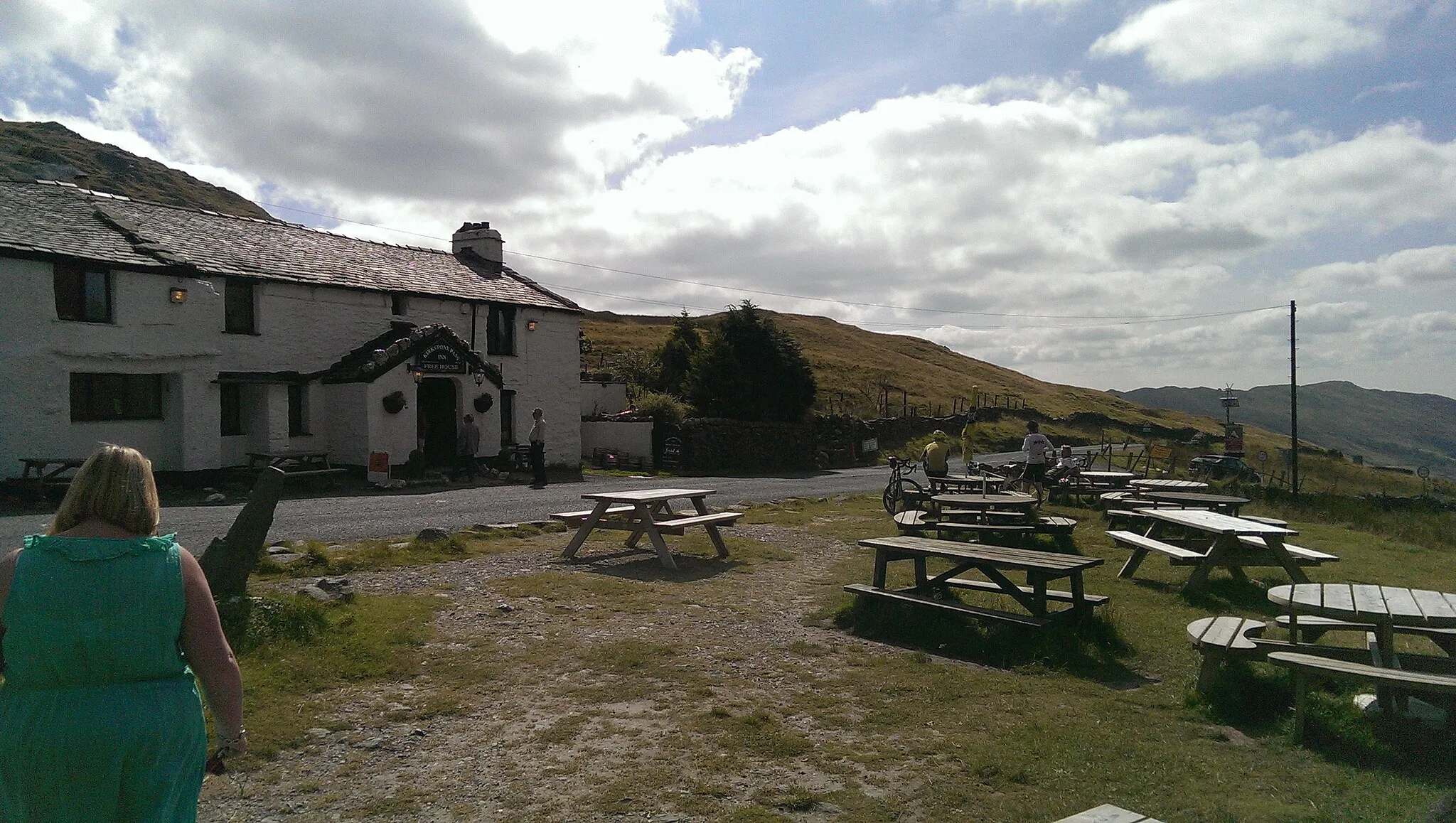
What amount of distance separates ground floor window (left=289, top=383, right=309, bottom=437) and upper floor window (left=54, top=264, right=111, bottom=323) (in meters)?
4.32

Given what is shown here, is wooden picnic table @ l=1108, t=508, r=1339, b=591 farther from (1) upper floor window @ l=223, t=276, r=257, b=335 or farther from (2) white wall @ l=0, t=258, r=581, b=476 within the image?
(1) upper floor window @ l=223, t=276, r=257, b=335

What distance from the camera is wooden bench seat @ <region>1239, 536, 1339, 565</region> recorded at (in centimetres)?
876

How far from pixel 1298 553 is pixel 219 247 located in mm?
23224

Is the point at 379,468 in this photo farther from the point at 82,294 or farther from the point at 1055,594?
the point at 1055,594

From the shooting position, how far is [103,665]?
2547 millimetres

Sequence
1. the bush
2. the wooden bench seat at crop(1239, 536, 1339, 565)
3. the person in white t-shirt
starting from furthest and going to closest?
the bush, the person in white t-shirt, the wooden bench seat at crop(1239, 536, 1339, 565)

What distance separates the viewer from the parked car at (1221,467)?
32.6 meters

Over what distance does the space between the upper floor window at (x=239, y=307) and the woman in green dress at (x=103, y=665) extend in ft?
68.0

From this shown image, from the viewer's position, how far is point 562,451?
28328 mm

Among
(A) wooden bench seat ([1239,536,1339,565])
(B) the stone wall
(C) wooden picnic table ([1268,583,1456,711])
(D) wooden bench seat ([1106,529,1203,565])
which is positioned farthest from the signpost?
(C) wooden picnic table ([1268,583,1456,711])

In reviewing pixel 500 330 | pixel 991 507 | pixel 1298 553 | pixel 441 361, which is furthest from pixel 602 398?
pixel 1298 553

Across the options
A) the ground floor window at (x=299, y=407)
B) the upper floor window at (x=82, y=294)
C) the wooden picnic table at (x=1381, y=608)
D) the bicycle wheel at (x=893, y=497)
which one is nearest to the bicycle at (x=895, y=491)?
the bicycle wheel at (x=893, y=497)

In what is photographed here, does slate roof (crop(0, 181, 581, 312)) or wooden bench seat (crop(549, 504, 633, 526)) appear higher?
slate roof (crop(0, 181, 581, 312))

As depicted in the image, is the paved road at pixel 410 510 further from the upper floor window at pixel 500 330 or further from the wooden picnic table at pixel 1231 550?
the wooden picnic table at pixel 1231 550
